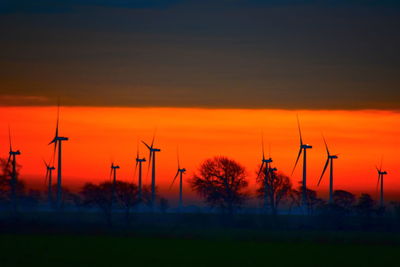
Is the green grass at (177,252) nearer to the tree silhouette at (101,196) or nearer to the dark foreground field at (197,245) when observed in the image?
the dark foreground field at (197,245)

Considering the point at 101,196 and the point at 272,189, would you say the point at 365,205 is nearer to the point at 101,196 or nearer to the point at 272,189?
the point at 272,189

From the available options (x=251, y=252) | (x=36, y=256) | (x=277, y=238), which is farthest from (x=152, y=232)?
(x=36, y=256)

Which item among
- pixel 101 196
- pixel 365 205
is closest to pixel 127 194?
pixel 101 196

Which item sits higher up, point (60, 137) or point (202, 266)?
point (60, 137)

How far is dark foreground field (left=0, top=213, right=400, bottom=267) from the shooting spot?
249ft

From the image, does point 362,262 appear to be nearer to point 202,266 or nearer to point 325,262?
point 325,262

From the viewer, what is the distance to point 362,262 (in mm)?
78000

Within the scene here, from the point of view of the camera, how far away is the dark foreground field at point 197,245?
76000mm

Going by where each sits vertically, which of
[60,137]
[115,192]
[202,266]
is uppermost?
[60,137]

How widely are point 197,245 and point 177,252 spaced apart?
9.94 m

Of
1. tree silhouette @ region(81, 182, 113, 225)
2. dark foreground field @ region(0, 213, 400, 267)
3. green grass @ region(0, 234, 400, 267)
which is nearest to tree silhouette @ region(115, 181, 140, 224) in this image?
tree silhouette @ region(81, 182, 113, 225)

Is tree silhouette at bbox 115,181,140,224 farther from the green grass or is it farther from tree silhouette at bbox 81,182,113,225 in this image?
the green grass

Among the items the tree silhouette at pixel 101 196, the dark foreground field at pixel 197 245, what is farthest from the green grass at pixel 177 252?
the tree silhouette at pixel 101 196

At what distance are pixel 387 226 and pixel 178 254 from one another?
67905mm
